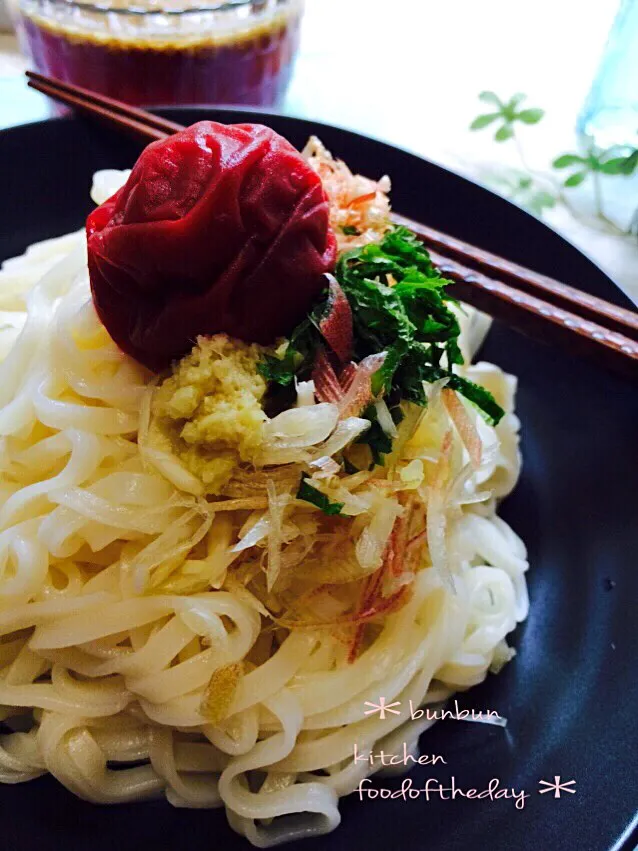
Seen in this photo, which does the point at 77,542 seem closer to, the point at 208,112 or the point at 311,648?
the point at 311,648

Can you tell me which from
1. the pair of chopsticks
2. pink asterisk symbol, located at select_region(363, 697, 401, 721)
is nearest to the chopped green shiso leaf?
the pair of chopsticks

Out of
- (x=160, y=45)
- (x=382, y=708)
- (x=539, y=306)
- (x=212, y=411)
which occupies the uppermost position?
(x=160, y=45)

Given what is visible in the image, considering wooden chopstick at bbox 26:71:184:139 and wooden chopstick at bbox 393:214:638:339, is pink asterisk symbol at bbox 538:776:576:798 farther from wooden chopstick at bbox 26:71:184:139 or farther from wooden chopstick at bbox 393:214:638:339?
wooden chopstick at bbox 26:71:184:139

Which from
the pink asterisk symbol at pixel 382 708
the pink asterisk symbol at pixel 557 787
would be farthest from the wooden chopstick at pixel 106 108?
the pink asterisk symbol at pixel 557 787

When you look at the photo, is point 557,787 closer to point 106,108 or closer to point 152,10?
point 106,108

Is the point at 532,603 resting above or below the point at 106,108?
below

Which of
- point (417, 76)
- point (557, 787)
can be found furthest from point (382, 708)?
point (417, 76)
